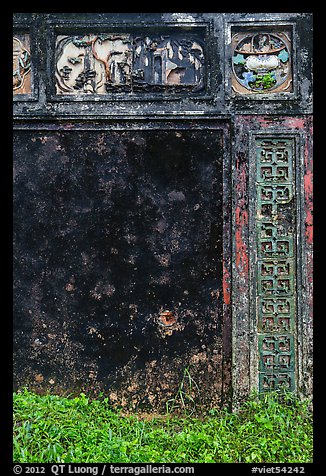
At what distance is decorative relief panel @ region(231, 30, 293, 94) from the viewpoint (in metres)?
4.12

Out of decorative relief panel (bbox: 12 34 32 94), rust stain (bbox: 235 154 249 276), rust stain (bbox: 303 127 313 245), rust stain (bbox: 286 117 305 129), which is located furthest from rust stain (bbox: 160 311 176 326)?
decorative relief panel (bbox: 12 34 32 94)

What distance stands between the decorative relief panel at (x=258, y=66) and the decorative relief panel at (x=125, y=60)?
0.30 meters

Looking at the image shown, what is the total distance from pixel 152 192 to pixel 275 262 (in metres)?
1.12

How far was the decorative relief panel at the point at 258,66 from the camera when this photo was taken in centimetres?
412

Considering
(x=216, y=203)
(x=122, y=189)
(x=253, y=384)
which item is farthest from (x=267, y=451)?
(x=122, y=189)

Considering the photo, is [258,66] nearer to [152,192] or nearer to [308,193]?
[308,193]

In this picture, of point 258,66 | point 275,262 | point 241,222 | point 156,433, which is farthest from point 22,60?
point 156,433

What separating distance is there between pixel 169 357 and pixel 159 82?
2209 millimetres

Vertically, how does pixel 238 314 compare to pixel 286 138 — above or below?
below

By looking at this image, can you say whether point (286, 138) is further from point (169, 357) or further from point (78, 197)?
point (169, 357)

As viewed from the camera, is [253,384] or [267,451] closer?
[267,451]

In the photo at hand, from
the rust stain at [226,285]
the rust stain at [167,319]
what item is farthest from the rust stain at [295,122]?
the rust stain at [167,319]

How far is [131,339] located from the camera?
412 cm

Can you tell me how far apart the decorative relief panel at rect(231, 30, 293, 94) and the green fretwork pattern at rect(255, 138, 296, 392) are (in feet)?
1.42
